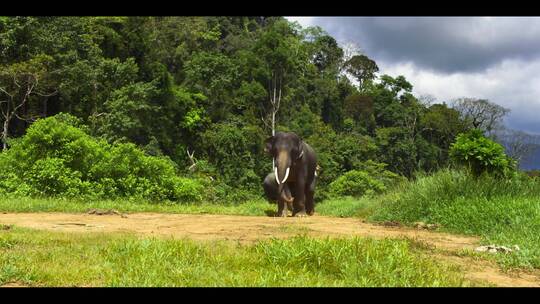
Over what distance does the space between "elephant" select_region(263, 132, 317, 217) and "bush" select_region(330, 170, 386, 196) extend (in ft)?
53.6

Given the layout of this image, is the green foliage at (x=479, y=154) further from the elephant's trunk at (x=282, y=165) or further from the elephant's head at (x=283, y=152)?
the elephant's trunk at (x=282, y=165)

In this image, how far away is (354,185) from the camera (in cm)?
2950

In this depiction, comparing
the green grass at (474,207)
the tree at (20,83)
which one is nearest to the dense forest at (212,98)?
the tree at (20,83)

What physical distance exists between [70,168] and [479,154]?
10.1 m

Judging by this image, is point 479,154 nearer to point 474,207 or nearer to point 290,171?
point 474,207

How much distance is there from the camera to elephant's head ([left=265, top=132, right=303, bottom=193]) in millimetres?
11305

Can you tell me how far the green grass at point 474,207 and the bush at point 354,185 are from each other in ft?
57.5

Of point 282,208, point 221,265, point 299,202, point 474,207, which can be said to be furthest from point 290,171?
point 221,265

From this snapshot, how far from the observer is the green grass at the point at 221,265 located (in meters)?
3.79

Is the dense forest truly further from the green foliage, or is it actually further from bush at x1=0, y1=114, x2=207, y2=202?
the green foliage

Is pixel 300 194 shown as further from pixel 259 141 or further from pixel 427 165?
pixel 427 165

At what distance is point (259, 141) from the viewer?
3219cm

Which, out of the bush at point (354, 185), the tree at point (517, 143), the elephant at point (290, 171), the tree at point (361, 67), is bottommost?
the bush at point (354, 185)
